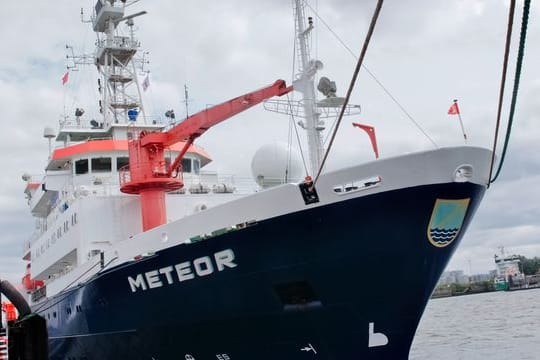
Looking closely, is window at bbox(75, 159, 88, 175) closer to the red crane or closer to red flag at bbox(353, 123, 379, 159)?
the red crane

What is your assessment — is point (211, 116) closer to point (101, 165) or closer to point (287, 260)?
point (287, 260)

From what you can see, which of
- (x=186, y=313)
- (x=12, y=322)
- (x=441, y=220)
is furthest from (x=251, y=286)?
(x=12, y=322)

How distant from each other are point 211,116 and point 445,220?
6940mm

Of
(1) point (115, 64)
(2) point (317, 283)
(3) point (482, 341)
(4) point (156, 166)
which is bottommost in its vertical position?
(3) point (482, 341)

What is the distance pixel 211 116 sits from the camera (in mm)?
16312

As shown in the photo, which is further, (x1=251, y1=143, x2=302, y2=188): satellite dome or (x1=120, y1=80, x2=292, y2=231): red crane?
(x1=251, y1=143, x2=302, y2=188): satellite dome

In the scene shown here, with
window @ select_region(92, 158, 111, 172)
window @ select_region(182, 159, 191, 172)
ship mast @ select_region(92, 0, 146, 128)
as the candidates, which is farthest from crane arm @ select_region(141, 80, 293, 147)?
ship mast @ select_region(92, 0, 146, 128)

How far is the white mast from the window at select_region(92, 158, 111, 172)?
762cm

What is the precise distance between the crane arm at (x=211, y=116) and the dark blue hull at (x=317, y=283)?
412 cm

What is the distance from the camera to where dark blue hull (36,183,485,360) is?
1148 cm

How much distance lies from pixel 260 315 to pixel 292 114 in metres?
6.70

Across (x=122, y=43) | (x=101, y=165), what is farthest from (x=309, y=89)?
(x=122, y=43)

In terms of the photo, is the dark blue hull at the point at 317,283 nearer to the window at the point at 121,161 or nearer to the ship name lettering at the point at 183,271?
the ship name lettering at the point at 183,271

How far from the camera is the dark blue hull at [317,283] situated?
37.7ft
